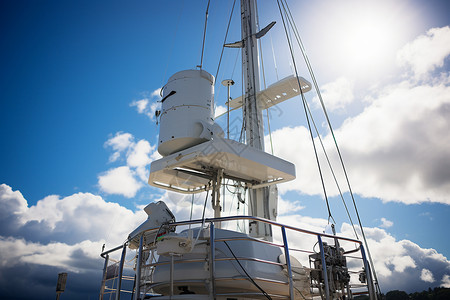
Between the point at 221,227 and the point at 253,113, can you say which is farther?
the point at 253,113

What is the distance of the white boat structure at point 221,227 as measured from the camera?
5.64m

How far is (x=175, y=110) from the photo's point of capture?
28.9 feet

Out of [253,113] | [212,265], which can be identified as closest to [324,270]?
[212,265]

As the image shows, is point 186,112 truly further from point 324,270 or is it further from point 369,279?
point 369,279

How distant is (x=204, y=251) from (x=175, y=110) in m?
4.34

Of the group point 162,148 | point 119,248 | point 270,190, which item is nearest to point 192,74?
point 162,148

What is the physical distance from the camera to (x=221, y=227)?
26.8ft

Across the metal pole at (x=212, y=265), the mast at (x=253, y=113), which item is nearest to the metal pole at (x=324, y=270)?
the metal pole at (x=212, y=265)

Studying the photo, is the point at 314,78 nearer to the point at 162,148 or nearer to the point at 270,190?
the point at 270,190

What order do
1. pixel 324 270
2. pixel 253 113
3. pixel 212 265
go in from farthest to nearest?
1. pixel 253 113
2. pixel 324 270
3. pixel 212 265

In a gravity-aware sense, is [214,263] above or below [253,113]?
below

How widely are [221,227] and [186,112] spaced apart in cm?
310

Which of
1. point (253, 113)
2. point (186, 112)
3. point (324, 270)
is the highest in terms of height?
point (253, 113)

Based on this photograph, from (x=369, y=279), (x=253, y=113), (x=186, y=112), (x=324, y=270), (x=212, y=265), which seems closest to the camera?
(x=212, y=265)
